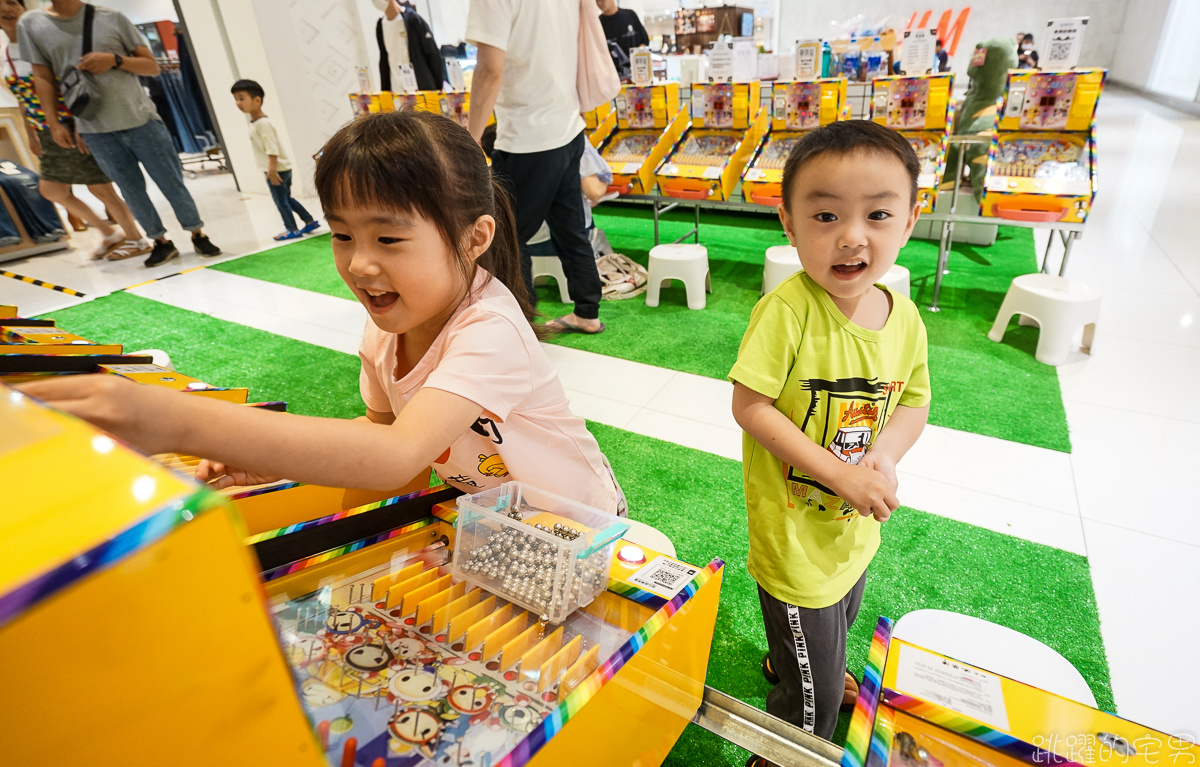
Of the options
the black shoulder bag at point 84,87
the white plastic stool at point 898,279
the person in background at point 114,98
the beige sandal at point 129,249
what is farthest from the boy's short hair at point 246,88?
the white plastic stool at point 898,279

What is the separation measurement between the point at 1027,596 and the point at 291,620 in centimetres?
174

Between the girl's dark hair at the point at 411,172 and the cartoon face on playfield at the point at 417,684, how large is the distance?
54 centimetres

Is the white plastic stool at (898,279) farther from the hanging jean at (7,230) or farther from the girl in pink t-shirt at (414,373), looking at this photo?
the hanging jean at (7,230)

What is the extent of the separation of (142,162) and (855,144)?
553 centimetres

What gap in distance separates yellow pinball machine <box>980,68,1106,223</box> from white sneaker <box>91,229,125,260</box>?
6.50m

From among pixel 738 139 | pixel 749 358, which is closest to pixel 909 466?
pixel 749 358

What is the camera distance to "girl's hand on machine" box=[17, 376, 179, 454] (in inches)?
16.6

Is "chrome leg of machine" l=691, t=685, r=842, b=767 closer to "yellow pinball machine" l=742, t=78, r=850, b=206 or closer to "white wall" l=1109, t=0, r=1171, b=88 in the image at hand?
"yellow pinball machine" l=742, t=78, r=850, b=206

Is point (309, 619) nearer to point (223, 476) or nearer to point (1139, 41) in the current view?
point (223, 476)

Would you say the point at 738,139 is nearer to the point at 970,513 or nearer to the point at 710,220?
the point at 710,220

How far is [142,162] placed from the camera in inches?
182

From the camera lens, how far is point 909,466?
7.00 feet

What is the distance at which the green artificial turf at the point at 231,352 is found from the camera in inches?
112

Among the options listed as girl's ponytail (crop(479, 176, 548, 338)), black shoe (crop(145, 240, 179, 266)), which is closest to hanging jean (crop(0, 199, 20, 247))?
black shoe (crop(145, 240, 179, 266))
